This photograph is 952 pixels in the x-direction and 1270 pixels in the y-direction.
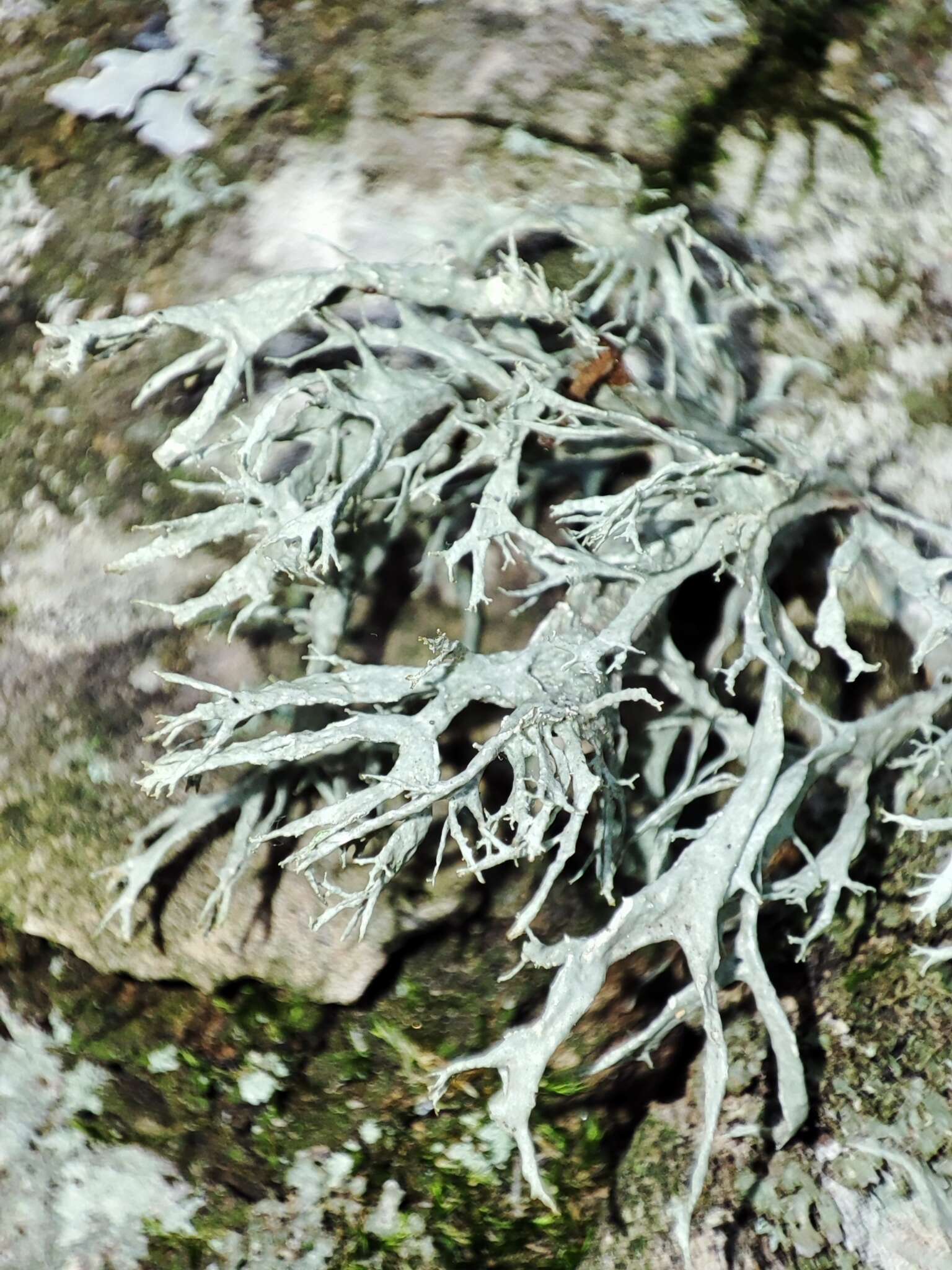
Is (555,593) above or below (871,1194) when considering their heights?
above

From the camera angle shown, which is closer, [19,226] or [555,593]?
[555,593]

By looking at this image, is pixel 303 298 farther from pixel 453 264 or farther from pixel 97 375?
pixel 97 375

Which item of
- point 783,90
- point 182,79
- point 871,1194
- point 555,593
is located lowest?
point 871,1194

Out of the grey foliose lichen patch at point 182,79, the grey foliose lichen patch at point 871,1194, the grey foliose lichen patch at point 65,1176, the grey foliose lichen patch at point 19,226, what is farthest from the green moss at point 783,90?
the grey foliose lichen patch at point 65,1176

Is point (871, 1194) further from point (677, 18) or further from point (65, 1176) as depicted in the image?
point (677, 18)

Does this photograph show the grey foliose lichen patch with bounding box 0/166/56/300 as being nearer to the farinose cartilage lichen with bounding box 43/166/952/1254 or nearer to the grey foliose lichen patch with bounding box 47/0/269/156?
the grey foliose lichen patch with bounding box 47/0/269/156

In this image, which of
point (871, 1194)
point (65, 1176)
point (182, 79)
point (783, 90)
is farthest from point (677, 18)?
point (65, 1176)

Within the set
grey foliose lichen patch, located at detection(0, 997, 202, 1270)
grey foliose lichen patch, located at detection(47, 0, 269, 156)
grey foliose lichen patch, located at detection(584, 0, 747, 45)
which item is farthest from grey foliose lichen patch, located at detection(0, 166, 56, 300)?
grey foliose lichen patch, located at detection(0, 997, 202, 1270)
